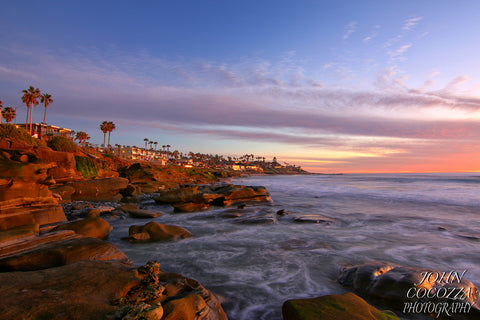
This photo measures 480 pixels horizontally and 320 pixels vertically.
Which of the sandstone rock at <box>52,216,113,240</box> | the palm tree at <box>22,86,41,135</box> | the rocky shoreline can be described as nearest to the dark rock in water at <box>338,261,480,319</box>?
the rocky shoreline

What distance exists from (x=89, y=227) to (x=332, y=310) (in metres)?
9.51

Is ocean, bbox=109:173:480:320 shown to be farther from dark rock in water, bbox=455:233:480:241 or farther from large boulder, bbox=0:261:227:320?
large boulder, bbox=0:261:227:320

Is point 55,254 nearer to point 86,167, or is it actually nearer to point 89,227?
point 89,227

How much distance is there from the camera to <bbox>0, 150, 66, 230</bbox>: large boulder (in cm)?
961

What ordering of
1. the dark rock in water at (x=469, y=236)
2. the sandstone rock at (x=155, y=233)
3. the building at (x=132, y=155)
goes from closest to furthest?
the sandstone rock at (x=155, y=233) < the dark rock in water at (x=469, y=236) < the building at (x=132, y=155)

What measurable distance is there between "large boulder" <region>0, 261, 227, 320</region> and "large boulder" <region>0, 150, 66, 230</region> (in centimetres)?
752

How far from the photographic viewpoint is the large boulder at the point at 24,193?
9.61m

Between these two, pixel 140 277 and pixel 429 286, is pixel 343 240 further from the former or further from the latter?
pixel 140 277

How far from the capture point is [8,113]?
67.3 m

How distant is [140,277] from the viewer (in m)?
4.54

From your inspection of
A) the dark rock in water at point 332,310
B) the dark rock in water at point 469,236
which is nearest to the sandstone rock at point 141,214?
the dark rock in water at point 332,310

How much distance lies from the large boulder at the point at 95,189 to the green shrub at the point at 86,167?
7848 millimetres

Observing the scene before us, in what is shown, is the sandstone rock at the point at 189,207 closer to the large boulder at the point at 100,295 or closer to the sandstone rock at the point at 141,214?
the sandstone rock at the point at 141,214

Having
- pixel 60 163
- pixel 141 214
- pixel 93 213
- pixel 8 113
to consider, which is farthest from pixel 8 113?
pixel 141 214
